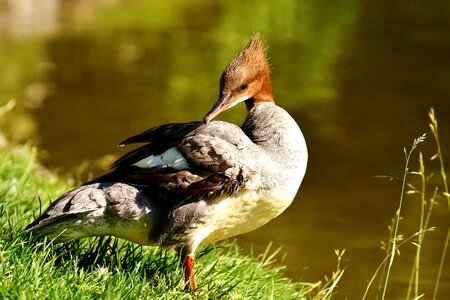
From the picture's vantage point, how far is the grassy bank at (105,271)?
3584 mm

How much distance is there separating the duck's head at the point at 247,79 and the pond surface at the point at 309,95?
2.75 meters

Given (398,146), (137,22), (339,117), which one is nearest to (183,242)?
(398,146)

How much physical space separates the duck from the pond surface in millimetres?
2811

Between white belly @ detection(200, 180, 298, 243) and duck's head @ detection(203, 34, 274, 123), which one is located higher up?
duck's head @ detection(203, 34, 274, 123)

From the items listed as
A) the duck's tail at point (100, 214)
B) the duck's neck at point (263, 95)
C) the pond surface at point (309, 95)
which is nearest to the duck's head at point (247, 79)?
the duck's neck at point (263, 95)

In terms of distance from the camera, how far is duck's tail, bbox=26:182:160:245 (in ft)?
12.8

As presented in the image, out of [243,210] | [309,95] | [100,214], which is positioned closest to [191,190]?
[243,210]

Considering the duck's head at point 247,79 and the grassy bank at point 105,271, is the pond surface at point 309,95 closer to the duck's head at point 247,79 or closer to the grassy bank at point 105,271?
the grassy bank at point 105,271

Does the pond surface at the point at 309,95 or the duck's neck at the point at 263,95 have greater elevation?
the duck's neck at the point at 263,95

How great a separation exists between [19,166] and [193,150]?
288cm

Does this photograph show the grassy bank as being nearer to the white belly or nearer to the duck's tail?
the duck's tail

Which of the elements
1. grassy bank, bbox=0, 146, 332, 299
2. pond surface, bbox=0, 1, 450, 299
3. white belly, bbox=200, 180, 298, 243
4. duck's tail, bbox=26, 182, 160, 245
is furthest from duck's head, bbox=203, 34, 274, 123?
pond surface, bbox=0, 1, 450, 299

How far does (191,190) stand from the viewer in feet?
12.7

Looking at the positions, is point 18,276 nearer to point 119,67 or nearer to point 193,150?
point 193,150
